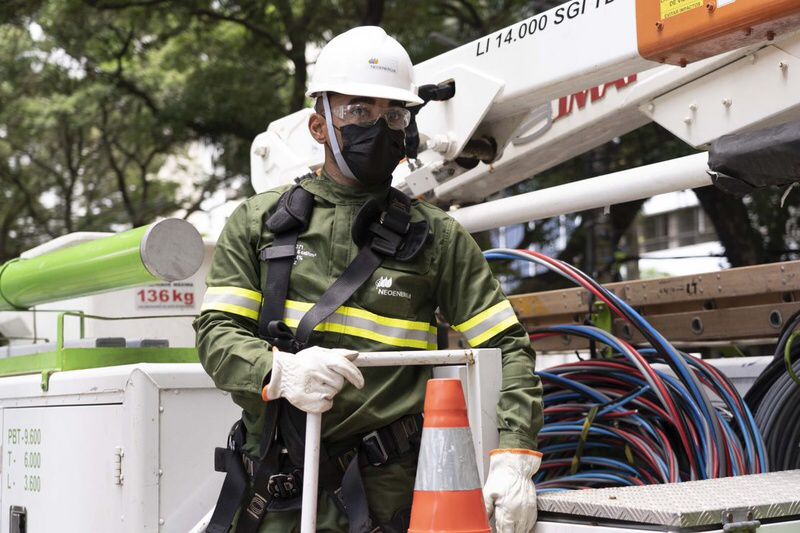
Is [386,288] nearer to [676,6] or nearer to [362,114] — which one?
[362,114]

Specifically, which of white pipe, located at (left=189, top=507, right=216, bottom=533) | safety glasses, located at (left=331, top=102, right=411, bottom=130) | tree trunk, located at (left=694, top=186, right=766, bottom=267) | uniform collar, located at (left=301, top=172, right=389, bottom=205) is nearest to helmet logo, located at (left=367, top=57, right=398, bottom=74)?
safety glasses, located at (left=331, top=102, right=411, bottom=130)

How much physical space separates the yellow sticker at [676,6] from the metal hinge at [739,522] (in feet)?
5.35

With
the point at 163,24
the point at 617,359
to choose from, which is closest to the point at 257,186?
the point at 617,359

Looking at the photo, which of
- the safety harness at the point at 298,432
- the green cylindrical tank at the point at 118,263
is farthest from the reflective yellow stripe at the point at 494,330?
the green cylindrical tank at the point at 118,263

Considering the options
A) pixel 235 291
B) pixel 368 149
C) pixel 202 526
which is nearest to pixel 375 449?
pixel 235 291

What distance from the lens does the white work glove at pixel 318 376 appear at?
8.27 ft

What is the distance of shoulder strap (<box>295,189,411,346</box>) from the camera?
2869 mm

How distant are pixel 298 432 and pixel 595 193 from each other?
63.8 inches

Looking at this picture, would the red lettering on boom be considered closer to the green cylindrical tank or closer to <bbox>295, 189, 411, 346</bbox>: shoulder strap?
<bbox>295, 189, 411, 346</bbox>: shoulder strap

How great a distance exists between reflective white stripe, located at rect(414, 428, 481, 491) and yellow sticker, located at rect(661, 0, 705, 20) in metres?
1.57

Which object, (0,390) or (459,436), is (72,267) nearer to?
(0,390)

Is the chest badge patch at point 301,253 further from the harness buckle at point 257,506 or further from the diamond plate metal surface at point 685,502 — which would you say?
the diamond plate metal surface at point 685,502

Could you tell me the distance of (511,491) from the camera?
2.61 metres

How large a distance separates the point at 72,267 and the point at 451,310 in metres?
1.82
